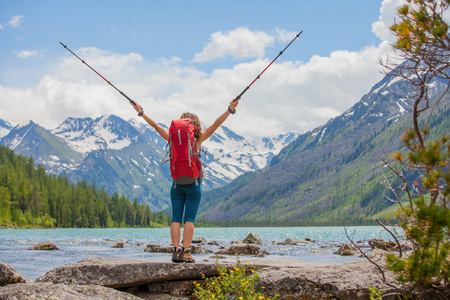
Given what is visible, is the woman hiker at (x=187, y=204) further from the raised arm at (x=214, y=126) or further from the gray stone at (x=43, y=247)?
the gray stone at (x=43, y=247)

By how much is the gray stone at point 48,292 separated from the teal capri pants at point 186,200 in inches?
117

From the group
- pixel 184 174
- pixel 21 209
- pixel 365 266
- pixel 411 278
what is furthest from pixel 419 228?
pixel 21 209

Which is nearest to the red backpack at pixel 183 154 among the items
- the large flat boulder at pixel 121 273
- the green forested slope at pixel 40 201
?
the large flat boulder at pixel 121 273

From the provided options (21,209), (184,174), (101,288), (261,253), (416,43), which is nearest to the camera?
(416,43)

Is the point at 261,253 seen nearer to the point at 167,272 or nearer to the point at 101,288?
the point at 167,272

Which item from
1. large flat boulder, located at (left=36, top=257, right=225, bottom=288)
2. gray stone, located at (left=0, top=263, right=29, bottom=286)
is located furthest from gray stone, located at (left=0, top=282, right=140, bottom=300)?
gray stone, located at (left=0, top=263, right=29, bottom=286)

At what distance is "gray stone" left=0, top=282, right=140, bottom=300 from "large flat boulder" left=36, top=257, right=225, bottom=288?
2177 mm

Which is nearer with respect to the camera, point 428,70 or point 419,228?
point 419,228

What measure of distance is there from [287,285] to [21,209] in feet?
504

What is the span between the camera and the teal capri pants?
10.9m

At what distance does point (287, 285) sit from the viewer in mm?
9625

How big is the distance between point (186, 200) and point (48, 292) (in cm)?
431

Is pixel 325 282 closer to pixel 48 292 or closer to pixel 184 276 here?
pixel 184 276

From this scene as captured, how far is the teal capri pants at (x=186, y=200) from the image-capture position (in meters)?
10.9
